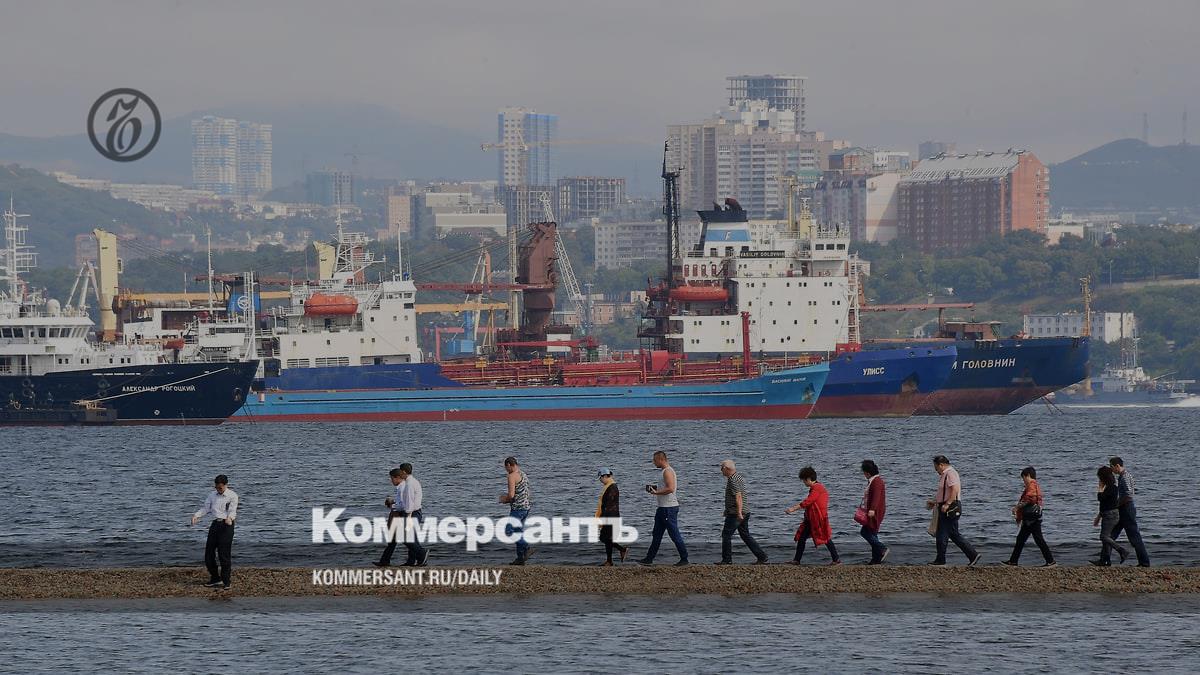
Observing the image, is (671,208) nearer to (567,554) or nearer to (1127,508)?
(567,554)

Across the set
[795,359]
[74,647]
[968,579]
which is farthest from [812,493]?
[795,359]

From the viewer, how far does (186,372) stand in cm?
7812

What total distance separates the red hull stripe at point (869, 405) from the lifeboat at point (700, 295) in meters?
8.18

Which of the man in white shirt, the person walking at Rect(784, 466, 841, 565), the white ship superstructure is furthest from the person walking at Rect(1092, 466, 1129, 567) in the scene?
the white ship superstructure

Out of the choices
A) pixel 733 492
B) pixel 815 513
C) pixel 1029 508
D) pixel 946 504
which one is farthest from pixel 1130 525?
pixel 733 492

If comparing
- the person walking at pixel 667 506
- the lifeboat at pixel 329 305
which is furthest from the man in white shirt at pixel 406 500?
the lifeboat at pixel 329 305

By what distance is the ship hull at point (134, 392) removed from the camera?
77.6 meters

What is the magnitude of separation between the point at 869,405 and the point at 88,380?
34.4 metres

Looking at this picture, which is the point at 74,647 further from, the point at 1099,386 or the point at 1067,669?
the point at 1099,386

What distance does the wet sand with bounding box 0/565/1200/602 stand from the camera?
900 inches

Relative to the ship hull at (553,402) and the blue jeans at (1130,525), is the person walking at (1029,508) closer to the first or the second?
the blue jeans at (1130,525)

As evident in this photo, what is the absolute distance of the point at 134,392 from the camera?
78375 millimetres

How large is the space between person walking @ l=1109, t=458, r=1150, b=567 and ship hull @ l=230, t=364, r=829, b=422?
56.9 meters

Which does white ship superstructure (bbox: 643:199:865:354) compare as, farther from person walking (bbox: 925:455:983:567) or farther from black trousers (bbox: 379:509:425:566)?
person walking (bbox: 925:455:983:567)
